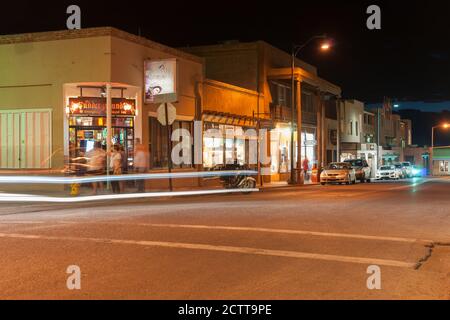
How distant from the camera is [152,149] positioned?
26484mm

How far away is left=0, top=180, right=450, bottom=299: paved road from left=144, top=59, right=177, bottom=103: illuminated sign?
10288 millimetres

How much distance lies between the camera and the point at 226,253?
368 inches

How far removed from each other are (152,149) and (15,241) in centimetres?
1620

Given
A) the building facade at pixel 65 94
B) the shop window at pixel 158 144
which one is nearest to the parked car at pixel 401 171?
the shop window at pixel 158 144

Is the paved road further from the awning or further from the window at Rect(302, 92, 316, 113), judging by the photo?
the window at Rect(302, 92, 316, 113)

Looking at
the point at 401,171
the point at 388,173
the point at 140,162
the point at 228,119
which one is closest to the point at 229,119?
the point at 228,119

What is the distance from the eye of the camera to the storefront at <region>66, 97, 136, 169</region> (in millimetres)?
23828

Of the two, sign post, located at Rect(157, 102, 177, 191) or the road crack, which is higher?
sign post, located at Rect(157, 102, 177, 191)

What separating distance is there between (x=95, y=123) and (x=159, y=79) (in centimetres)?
339

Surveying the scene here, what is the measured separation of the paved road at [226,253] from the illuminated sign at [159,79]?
10.3 m

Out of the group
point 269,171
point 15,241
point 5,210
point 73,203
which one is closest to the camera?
point 15,241

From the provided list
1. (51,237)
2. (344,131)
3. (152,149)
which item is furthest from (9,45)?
(344,131)

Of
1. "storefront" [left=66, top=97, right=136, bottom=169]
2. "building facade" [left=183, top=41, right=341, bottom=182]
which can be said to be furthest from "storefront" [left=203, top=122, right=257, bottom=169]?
"storefront" [left=66, top=97, right=136, bottom=169]
